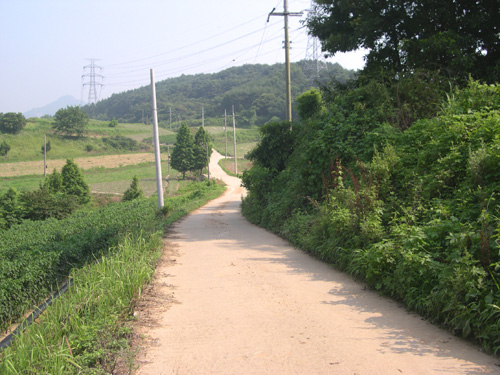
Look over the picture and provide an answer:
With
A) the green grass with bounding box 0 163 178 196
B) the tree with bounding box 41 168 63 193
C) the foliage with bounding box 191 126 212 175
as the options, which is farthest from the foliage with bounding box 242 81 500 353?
the foliage with bounding box 191 126 212 175

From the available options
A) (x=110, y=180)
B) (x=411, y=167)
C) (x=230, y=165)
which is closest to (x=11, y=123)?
(x=110, y=180)

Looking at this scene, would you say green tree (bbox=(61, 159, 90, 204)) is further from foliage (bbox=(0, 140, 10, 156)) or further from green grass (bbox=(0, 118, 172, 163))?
foliage (bbox=(0, 140, 10, 156))

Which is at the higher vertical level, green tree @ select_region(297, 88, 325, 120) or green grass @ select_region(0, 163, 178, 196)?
green tree @ select_region(297, 88, 325, 120)

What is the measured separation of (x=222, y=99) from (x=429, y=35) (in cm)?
10840

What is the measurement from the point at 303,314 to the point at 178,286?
101 inches

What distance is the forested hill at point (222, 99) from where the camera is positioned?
320 ft

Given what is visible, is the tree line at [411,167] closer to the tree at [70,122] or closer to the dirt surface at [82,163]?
the dirt surface at [82,163]

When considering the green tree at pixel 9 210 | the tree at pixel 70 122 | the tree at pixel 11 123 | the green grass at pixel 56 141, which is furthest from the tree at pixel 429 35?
the tree at pixel 70 122

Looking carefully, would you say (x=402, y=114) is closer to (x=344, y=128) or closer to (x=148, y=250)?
(x=344, y=128)

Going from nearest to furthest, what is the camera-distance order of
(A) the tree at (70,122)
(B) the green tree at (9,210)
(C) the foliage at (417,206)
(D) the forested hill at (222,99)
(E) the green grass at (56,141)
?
(C) the foliage at (417,206)
(B) the green tree at (9,210)
(E) the green grass at (56,141)
(A) the tree at (70,122)
(D) the forested hill at (222,99)

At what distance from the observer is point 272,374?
3.99 m

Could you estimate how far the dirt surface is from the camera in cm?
6175

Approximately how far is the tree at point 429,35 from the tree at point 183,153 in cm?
5168

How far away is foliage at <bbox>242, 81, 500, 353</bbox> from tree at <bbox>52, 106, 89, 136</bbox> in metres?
83.5
